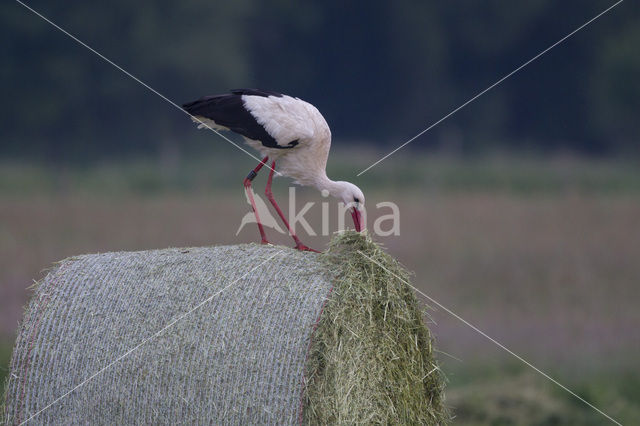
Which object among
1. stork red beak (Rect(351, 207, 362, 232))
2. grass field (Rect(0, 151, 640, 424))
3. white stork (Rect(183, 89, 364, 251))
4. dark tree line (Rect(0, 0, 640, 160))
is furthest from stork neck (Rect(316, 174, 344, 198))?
dark tree line (Rect(0, 0, 640, 160))

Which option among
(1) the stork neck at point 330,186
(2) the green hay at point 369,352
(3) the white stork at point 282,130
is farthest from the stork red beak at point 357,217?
(2) the green hay at point 369,352

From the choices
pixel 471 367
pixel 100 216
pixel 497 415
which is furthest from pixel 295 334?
pixel 100 216

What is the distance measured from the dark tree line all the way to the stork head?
68.9 feet

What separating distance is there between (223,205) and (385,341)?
12.8 metres

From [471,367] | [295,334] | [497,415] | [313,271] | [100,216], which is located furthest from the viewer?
[100,216]

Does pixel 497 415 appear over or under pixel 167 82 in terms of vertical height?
under

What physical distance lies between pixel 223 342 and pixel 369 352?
33.2 inches

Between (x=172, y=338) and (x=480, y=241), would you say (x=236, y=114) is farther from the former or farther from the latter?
(x=480, y=241)

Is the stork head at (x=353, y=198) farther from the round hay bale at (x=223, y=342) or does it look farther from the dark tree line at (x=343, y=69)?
the dark tree line at (x=343, y=69)

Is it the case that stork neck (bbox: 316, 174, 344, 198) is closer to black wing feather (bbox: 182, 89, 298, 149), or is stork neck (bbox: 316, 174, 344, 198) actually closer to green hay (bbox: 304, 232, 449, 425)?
black wing feather (bbox: 182, 89, 298, 149)

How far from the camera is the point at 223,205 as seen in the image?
59.8 ft

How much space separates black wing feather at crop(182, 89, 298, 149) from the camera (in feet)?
22.0

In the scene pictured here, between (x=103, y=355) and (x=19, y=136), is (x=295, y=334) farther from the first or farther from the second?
(x=19, y=136)

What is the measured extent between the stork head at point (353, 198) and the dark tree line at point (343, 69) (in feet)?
68.9
